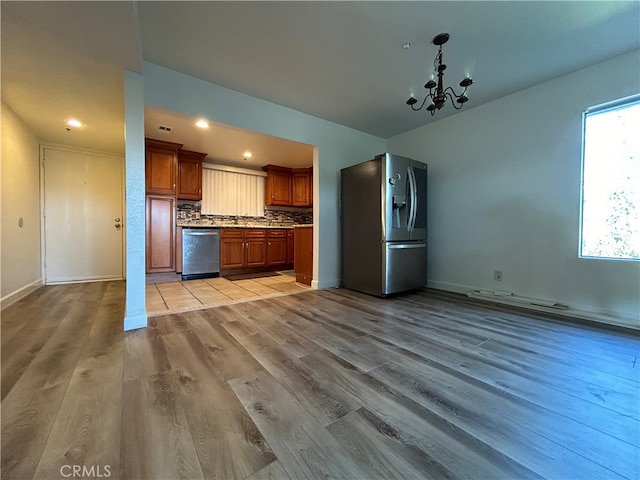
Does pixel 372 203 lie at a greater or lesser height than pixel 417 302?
greater

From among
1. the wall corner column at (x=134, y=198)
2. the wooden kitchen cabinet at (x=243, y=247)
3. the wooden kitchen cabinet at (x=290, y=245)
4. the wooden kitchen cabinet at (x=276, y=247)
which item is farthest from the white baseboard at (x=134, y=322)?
the wooden kitchen cabinet at (x=290, y=245)

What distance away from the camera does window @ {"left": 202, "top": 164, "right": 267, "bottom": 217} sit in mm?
4973

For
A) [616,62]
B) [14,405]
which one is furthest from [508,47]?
[14,405]

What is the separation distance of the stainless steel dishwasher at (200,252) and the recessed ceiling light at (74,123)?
5.90 ft

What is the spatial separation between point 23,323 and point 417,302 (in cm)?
368

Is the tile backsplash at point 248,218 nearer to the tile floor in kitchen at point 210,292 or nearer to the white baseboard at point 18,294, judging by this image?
the tile floor in kitchen at point 210,292

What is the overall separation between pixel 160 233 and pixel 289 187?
107 inches

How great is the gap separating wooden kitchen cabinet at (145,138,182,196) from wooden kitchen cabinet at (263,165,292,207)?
1830 mm

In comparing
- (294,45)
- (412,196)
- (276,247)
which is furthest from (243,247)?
(294,45)

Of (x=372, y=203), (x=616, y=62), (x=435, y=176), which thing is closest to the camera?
(x=616, y=62)

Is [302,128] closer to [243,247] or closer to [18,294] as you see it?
[243,247]

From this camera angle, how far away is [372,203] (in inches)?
120

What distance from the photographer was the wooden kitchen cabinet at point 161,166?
3801 millimetres

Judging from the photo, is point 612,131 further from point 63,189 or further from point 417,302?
point 63,189
